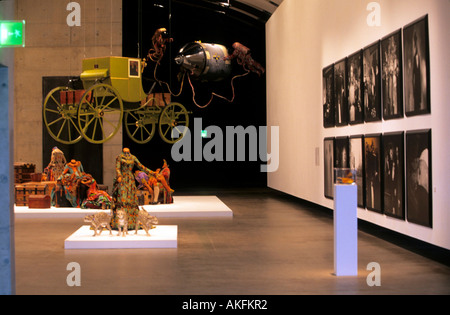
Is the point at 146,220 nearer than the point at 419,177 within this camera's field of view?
No

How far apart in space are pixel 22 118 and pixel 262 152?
740cm

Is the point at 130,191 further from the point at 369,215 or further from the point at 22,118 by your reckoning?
the point at 22,118

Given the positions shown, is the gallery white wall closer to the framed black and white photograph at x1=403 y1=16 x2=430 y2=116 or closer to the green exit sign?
the framed black and white photograph at x1=403 y1=16 x2=430 y2=116

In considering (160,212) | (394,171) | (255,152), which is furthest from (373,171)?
(255,152)

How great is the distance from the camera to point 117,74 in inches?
460

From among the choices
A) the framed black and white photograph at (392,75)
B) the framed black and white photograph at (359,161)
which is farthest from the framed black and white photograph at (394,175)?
the framed black and white photograph at (359,161)

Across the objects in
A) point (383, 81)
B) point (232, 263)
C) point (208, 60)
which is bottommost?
point (232, 263)

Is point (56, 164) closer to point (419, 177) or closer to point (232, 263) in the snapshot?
point (232, 263)

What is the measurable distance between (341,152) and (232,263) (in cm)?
464

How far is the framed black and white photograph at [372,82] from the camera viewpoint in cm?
914

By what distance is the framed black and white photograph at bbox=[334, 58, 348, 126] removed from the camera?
10.8 meters

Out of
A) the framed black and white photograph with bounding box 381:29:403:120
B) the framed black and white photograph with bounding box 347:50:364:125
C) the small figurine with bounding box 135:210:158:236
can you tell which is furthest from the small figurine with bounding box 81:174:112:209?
the framed black and white photograph with bounding box 381:29:403:120

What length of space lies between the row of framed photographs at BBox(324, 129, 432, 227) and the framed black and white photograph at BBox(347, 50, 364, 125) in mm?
345
